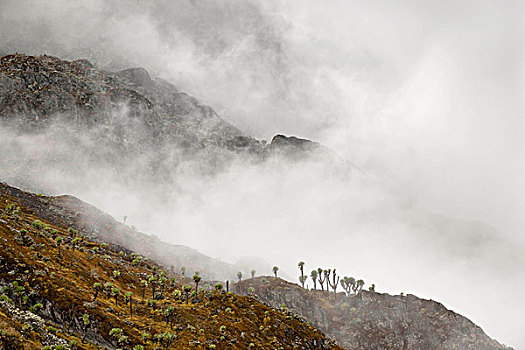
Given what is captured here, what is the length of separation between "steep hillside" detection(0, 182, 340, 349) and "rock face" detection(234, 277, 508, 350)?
6568cm

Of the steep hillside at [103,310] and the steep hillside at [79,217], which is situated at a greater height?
the steep hillside at [79,217]

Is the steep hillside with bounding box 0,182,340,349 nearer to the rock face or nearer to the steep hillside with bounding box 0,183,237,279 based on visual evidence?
the steep hillside with bounding box 0,183,237,279

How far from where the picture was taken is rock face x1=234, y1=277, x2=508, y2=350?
558ft

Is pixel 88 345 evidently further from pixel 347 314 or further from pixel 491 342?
pixel 491 342

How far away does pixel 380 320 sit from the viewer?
180 meters

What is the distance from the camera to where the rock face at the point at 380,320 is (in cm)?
17000

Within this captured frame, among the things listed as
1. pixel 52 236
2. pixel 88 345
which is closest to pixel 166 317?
pixel 88 345

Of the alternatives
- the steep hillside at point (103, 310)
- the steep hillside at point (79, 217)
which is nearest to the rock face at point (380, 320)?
the steep hillside at point (79, 217)

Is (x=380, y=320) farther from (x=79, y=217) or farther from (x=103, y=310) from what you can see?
(x=79, y=217)

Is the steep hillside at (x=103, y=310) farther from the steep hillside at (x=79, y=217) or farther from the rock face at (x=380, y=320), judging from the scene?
the rock face at (x=380, y=320)

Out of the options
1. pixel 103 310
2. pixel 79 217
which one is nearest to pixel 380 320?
pixel 103 310

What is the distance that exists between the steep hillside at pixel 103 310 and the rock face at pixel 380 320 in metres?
65.7

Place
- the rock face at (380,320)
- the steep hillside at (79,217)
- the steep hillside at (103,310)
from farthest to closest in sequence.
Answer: the rock face at (380,320) < the steep hillside at (79,217) < the steep hillside at (103,310)

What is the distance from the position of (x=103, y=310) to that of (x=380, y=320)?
14276cm
